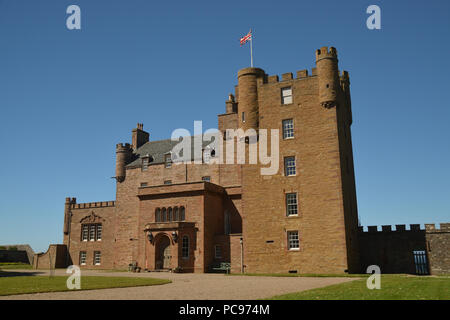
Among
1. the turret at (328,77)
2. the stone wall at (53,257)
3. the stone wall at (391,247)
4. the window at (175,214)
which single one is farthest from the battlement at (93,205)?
the stone wall at (391,247)

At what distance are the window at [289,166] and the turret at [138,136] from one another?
27.0 m

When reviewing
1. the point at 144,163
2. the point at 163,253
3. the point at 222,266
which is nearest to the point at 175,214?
the point at 163,253

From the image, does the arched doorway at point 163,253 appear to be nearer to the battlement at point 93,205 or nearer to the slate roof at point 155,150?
the slate roof at point 155,150

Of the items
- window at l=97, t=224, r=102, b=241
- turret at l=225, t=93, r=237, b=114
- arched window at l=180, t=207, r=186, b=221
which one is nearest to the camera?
arched window at l=180, t=207, r=186, b=221

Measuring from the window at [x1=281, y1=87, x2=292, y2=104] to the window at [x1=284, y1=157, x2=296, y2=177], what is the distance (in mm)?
5522

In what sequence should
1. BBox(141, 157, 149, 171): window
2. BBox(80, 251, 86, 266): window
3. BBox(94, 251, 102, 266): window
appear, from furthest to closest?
BBox(80, 251, 86, 266): window < BBox(94, 251, 102, 266): window < BBox(141, 157, 149, 171): window

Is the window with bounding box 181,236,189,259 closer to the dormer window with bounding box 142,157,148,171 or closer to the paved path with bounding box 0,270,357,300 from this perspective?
A: the dormer window with bounding box 142,157,148,171

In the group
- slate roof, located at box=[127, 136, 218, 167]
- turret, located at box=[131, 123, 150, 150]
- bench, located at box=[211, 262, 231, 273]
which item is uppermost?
turret, located at box=[131, 123, 150, 150]

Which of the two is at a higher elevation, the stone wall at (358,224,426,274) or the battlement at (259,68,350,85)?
the battlement at (259,68,350,85)

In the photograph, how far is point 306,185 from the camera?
34906 millimetres

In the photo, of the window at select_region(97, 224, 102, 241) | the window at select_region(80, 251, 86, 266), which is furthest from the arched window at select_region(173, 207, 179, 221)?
the window at select_region(80, 251, 86, 266)

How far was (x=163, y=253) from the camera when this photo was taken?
39594mm

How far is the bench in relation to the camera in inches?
1426

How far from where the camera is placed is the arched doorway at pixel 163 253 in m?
39.1
